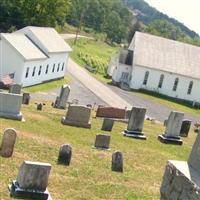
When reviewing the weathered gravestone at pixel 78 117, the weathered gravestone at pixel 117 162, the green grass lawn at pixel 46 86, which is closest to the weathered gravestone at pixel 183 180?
→ the weathered gravestone at pixel 117 162

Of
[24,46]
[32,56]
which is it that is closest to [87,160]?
[32,56]

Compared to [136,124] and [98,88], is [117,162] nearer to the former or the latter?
[136,124]

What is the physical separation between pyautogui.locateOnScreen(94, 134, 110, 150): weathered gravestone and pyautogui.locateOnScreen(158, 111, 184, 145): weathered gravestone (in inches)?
230

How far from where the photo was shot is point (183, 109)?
61906 mm

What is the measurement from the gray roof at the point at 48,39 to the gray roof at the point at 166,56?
10.2m

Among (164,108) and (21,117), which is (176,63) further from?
(21,117)

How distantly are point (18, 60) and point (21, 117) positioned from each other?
80.3ft

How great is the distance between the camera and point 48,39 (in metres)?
61.0

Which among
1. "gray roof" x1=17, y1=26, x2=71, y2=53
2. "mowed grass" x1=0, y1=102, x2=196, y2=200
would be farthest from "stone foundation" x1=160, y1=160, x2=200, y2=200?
"gray roof" x1=17, y1=26, x2=71, y2=53

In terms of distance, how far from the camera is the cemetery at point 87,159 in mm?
13164

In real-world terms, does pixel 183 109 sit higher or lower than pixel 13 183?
lower

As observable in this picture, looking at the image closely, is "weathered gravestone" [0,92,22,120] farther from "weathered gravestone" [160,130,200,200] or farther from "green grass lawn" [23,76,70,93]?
"green grass lawn" [23,76,70,93]

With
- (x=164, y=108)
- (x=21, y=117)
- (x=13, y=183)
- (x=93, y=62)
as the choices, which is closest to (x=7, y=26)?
(x=93, y=62)

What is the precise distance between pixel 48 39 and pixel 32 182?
160 ft
